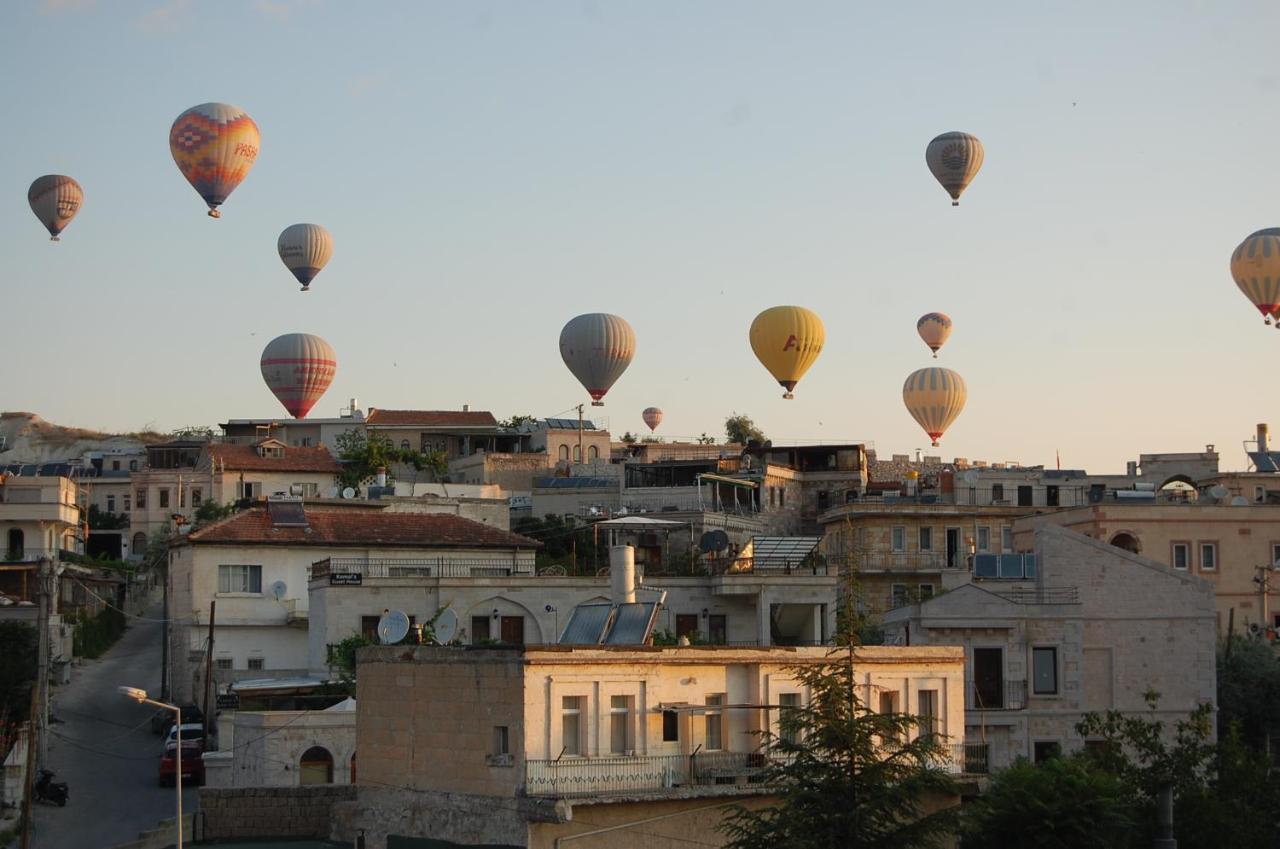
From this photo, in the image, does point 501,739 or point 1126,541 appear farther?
point 1126,541

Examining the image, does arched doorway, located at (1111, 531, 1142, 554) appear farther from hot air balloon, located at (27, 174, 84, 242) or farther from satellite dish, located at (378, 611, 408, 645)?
hot air balloon, located at (27, 174, 84, 242)

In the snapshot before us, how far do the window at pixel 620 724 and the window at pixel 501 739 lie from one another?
7.35 ft

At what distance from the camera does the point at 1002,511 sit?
81500mm

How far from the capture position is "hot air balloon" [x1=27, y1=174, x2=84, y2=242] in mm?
98688

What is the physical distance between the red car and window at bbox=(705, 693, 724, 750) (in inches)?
752

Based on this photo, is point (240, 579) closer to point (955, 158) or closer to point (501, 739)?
point (501, 739)

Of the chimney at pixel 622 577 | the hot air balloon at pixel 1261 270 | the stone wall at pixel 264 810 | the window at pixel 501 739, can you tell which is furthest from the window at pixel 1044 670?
the hot air balloon at pixel 1261 270

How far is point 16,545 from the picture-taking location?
88.8m

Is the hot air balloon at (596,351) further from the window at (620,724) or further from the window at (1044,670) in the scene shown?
the window at (620,724)

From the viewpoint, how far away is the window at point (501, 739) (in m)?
33.8

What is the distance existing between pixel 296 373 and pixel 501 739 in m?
74.3

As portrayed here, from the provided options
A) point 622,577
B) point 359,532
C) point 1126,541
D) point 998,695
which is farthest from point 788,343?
point 622,577

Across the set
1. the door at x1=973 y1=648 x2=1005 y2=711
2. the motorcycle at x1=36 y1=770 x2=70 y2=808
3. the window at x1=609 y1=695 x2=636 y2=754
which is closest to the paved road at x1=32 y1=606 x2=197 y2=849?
the motorcycle at x1=36 y1=770 x2=70 y2=808

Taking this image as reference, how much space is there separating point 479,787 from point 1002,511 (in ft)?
166
